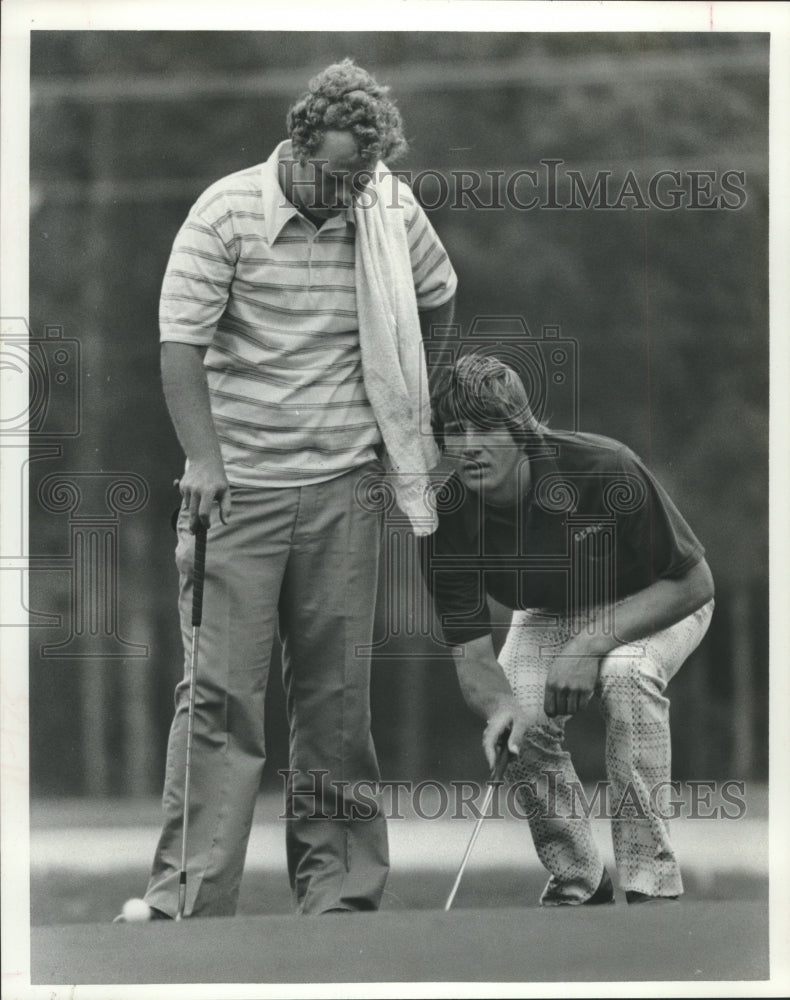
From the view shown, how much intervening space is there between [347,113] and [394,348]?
59 cm

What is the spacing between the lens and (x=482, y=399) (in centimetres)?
456

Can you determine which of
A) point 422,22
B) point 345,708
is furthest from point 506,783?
point 422,22

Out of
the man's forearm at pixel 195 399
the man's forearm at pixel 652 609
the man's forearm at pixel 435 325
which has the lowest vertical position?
the man's forearm at pixel 652 609

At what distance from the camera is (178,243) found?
4453 mm

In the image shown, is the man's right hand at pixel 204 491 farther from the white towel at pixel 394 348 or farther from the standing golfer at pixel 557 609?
the standing golfer at pixel 557 609

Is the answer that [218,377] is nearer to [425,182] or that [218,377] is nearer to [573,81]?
[425,182]

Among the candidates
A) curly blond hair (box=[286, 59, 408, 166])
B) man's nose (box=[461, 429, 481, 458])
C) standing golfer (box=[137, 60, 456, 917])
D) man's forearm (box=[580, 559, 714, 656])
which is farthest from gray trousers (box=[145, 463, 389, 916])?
curly blond hair (box=[286, 59, 408, 166])

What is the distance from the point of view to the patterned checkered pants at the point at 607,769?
4.57 meters

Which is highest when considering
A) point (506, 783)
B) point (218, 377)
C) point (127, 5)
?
point (127, 5)

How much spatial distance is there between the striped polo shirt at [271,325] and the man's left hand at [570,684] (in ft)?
2.47

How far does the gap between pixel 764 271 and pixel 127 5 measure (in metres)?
1.75

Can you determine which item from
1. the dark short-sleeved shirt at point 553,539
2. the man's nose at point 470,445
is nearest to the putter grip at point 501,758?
the dark short-sleeved shirt at point 553,539

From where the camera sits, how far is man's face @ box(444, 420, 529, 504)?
456 centimetres

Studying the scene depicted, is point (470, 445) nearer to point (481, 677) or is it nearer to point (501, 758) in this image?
point (481, 677)
